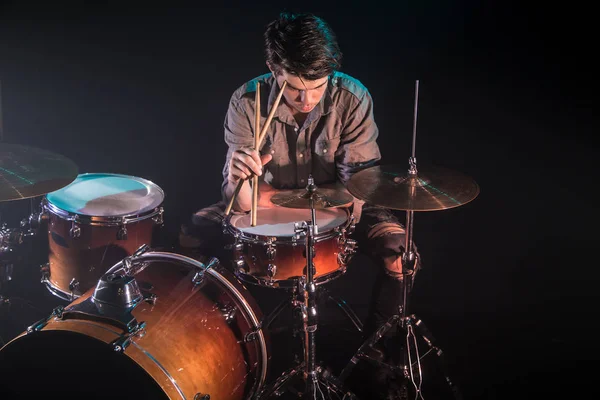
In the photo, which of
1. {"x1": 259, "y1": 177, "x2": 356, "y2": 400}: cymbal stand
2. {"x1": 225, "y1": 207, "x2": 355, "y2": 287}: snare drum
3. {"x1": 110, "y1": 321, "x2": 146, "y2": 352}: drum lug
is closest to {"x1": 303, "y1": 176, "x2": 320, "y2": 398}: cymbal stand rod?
{"x1": 259, "y1": 177, "x2": 356, "y2": 400}: cymbal stand

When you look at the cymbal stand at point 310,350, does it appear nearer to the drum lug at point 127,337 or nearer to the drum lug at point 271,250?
the drum lug at point 271,250

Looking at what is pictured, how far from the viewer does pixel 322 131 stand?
2.62 meters

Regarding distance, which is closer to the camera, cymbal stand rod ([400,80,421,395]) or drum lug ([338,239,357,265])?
cymbal stand rod ([400,80,421,395])

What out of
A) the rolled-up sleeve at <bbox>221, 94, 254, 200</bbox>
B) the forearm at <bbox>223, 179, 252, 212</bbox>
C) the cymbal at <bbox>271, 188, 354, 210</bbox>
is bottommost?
the forearm at <bbox>223, 179, 252, 212</bbox>

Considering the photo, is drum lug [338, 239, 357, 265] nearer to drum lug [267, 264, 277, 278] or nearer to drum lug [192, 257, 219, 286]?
drum lug [267, 264, 277, 278]

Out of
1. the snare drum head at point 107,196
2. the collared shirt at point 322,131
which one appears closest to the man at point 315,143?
the collared shirt at point 322,131

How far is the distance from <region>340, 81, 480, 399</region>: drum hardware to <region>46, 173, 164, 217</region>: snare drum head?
1.04 m

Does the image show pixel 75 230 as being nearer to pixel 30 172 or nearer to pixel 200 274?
pixel 30 172

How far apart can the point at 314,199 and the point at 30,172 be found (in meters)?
1.18

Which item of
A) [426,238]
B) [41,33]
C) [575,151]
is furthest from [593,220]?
[41,33]

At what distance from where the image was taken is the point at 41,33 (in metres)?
3.14

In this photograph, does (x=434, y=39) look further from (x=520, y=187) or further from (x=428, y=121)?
(x=520, y=187)

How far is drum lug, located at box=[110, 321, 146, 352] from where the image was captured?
163cm

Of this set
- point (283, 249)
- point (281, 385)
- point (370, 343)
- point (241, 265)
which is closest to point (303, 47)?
point (283, 249)
